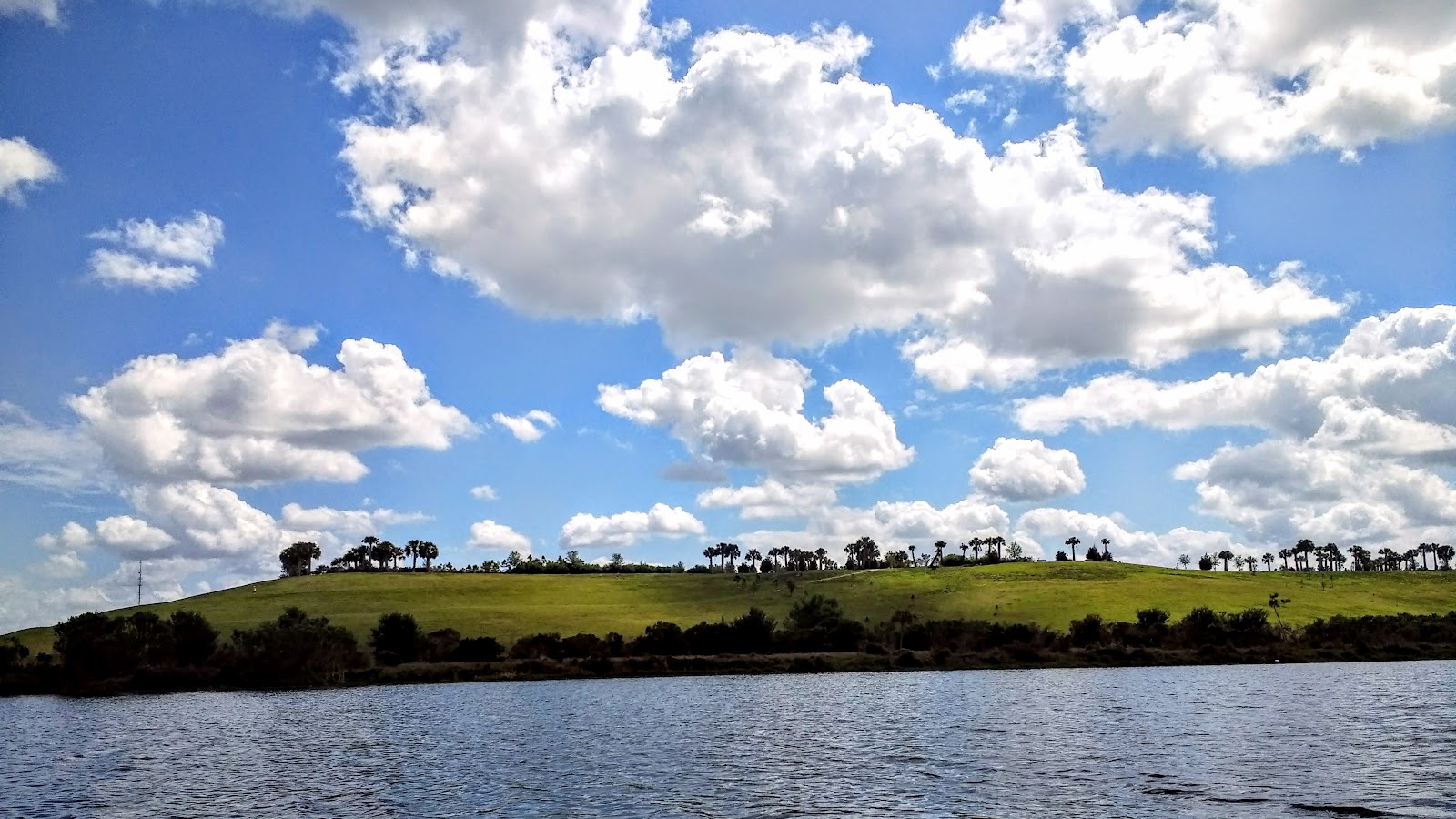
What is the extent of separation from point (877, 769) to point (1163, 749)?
20259mm

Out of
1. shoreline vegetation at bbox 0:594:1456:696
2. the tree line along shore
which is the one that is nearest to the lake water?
shoreline vegetation at bbox 0:594:1456:696

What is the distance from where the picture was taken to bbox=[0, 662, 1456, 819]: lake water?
5106cm

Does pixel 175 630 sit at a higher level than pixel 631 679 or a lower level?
higher

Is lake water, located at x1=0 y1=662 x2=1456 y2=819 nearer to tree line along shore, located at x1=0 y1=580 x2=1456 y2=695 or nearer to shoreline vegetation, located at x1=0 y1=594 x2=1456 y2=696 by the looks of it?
shoreline vegetation, located at x1=0 y1=594 x2=1456 y2=696

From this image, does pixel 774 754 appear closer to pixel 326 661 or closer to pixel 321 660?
pixel 321 660

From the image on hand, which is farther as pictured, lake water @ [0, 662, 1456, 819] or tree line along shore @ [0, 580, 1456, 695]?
tree line along shore @ [0, 580, 1456, 695]

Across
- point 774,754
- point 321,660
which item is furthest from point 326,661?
point 774,754

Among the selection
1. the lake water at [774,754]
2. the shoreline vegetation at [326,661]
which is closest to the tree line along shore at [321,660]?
the shoreline vegetation at [326,661]

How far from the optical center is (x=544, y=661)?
620 feet

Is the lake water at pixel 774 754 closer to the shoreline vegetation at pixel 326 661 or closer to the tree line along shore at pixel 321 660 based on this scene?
the shoreline vegetation at pixel 326 661

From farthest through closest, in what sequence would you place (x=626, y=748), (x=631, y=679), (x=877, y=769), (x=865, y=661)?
(x=865, y=661) < (x=631, y=679) < (x=626, y=748) < (x=877, y=769)

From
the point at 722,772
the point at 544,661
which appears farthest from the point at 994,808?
the point at 544,661

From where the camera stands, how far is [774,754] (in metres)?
70.4

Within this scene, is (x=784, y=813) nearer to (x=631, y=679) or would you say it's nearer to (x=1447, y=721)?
(x=1447, y=721)
